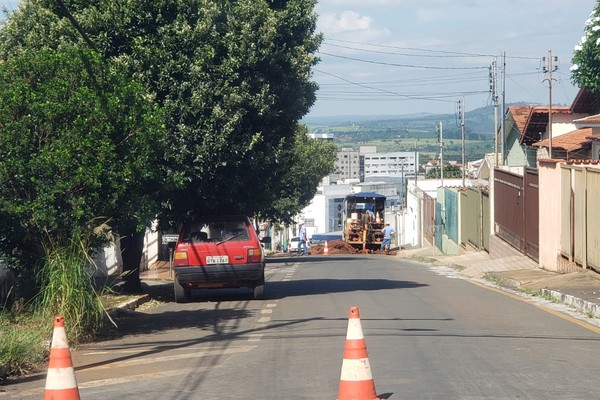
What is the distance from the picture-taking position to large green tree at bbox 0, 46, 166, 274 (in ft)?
38.2

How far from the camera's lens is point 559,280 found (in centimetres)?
1881

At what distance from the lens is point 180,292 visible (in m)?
17.8

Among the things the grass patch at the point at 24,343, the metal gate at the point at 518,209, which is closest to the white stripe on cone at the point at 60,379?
the grass patch at the point at 24,343

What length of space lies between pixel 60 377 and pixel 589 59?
28.2 metres

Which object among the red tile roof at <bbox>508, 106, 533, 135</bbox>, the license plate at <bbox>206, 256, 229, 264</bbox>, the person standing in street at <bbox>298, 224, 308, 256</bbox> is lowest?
the person standing in street at <bbox>298, 224, 308, 256</bbox>

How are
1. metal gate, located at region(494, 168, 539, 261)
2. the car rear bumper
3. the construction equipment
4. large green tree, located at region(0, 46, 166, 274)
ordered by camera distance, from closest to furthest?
large green tree, located at region(0, 46, 166, 274), the car rear bumper, metal gate, located at region(494, 168, 539, 261), the construction equipment

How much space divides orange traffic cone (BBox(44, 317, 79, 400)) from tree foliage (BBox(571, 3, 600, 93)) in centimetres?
2685

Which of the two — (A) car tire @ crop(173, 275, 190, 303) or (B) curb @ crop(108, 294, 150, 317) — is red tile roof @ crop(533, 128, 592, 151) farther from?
(B) curb @ crop(108, 294, 150, 317)

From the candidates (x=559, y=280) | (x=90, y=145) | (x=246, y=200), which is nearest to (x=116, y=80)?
(x=90, y=145)

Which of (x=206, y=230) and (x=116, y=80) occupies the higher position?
(x=116, y=80)

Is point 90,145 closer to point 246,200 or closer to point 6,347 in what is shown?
point 6,347

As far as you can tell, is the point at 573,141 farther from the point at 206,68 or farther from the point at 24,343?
the point at 24,343

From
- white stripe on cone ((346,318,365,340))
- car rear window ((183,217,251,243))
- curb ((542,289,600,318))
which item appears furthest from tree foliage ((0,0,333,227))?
white stripe on cone ((346,318,365,340))

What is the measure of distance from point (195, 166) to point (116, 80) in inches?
170
